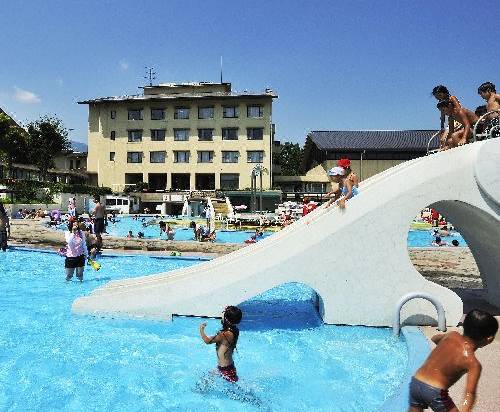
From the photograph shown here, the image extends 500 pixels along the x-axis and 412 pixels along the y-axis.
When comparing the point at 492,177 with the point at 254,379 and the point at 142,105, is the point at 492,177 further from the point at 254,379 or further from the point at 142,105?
the point at 142,105

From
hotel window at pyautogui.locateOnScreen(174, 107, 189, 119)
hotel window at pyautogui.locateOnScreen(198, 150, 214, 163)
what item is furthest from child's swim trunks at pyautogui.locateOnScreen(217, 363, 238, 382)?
hotel window at pyautogui.locateOnScreen(174, 107, 189, 119)

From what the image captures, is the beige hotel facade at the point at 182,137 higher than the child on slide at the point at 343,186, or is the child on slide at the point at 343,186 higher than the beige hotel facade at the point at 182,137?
the beige hotel facade at the point at 182,137

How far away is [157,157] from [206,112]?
9533 mm

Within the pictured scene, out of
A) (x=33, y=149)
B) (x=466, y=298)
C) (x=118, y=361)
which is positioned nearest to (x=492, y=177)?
(x=466, y=298)

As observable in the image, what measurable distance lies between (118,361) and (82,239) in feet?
20.9

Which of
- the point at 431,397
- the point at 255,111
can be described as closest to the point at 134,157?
the point at 255,111

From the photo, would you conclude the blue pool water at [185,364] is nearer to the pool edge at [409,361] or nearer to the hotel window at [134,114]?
the pool edge at [409,361]

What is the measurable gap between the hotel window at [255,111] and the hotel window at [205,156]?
24.7ft

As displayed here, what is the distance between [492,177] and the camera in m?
7.86

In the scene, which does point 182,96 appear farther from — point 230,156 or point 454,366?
point 454,366

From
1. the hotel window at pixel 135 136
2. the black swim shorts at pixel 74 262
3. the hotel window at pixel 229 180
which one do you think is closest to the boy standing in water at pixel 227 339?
the black swim shorts at pixel 74 262

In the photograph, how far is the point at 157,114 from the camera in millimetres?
60844

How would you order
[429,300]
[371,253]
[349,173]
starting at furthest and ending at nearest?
1. [349,173]
2. [371,253]
3. [429,300]

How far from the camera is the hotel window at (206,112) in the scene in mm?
59312
